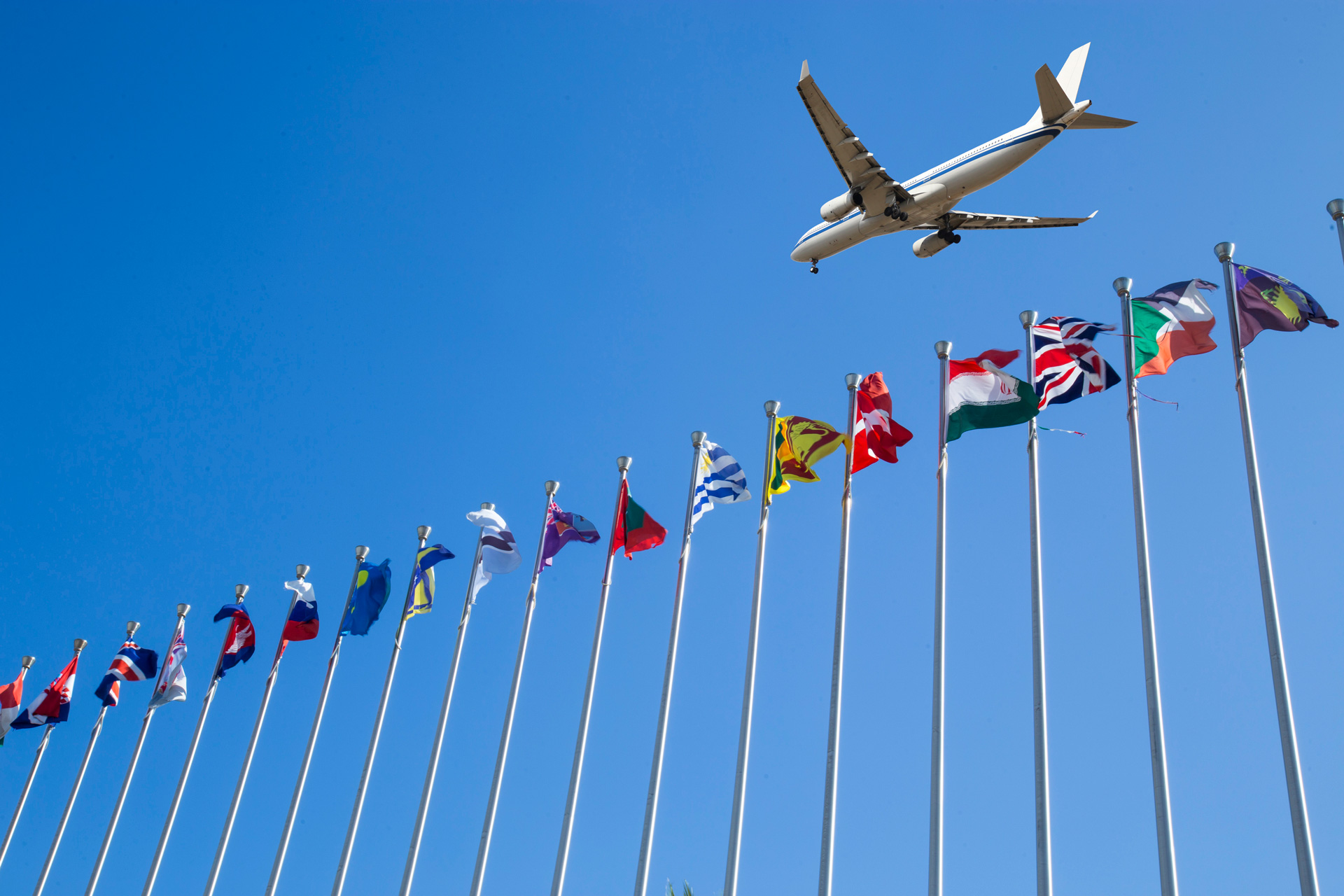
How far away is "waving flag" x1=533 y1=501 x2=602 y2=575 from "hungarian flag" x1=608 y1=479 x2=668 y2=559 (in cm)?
118

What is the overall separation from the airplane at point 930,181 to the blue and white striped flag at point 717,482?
13.4 meters

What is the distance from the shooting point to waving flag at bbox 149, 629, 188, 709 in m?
30.5

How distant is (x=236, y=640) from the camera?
30484 millimetres

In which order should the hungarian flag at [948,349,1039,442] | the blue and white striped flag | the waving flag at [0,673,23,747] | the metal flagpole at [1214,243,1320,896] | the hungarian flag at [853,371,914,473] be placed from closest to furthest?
the metal flagpole at [1214,243,1320,896] → the hungarian flag at [948,349,1039,442] → the hungarian flag at [853,371,914,473] → the blue and white striped flag → the waving flag at [0,673,23,747]

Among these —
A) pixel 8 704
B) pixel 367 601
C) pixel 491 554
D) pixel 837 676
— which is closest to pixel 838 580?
pixel 837 676

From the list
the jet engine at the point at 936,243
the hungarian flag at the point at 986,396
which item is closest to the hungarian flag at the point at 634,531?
the hungarian flag at the point at 986,396

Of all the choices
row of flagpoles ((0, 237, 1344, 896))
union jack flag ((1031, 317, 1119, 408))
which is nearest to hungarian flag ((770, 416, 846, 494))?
row of flagpoles ((0, 237, 1344, 896))

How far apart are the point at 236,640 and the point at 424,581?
235 inches

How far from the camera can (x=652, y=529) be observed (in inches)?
1057

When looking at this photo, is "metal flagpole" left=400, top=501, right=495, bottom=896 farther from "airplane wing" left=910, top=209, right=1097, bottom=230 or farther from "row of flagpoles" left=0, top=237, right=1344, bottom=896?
"airplane wing" left=910, top=209, right=1097, bottom=230

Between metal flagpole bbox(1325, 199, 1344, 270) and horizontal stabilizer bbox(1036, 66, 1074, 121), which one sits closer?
metal flagpole bbox(1325, 199, 1344, 270)

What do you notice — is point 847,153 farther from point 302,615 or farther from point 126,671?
point 126,671

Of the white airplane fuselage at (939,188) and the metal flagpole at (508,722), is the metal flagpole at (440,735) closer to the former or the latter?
the metal flagpole at (508,722)

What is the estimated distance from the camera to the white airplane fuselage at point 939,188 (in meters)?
33.9
